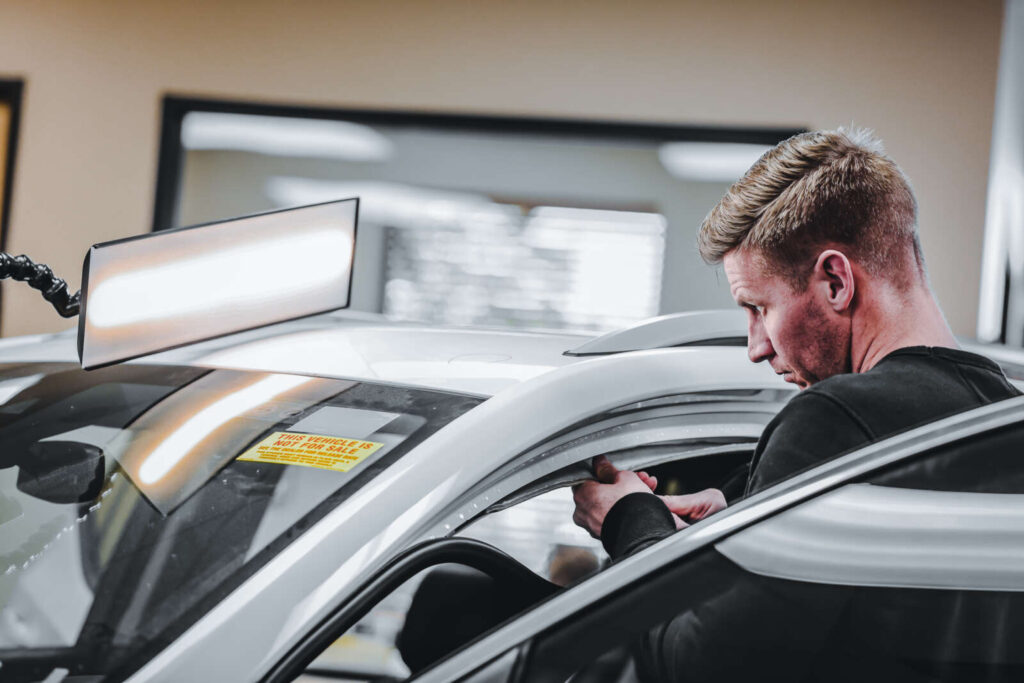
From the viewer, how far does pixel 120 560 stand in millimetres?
862

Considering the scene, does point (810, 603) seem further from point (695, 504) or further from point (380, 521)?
point (695, 504)

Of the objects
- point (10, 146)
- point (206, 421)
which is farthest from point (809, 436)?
point (10, 146)

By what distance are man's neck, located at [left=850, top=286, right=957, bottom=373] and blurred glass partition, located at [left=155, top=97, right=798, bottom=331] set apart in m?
2.44

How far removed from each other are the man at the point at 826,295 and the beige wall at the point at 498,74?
2323 mm

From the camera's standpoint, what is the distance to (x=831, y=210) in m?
1.13

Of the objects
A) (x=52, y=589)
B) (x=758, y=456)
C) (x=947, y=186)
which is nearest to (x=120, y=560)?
(x=52, y=589)

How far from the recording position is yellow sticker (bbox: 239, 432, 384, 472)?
88cm

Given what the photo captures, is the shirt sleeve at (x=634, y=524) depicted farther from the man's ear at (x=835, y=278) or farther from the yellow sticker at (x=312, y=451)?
the man's ear at (x=835, y=278)

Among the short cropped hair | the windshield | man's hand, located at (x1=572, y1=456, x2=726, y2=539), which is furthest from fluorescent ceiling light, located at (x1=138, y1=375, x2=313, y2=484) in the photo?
the short cropped hair

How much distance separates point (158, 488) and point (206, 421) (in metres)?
0.11

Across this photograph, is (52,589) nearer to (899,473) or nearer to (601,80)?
(899,473)

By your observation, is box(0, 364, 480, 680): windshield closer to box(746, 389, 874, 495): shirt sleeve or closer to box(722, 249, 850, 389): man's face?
box(746, 389, 874, 495): shirt sleeve

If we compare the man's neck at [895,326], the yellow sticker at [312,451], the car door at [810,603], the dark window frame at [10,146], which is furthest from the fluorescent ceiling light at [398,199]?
the car door at [810,603]

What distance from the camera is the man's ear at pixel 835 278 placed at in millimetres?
1112
